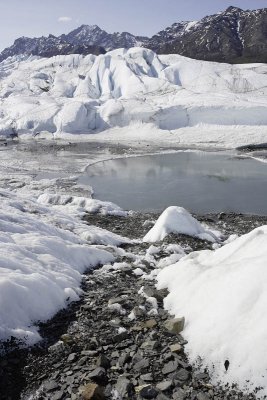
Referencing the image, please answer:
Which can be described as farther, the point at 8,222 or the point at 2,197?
the point at 2,197

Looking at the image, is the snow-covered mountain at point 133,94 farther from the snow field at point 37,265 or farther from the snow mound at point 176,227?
the snow field at point 37,265

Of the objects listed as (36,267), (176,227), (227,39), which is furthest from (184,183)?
(227,39)

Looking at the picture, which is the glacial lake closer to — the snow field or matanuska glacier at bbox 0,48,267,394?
matanuska glacier at bbox 0,48,267,394

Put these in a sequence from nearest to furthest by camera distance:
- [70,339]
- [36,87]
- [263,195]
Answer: [70,339] < [263,195] < [36,87]

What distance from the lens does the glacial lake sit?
75.4 ft

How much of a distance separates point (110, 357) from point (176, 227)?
891 centimetres

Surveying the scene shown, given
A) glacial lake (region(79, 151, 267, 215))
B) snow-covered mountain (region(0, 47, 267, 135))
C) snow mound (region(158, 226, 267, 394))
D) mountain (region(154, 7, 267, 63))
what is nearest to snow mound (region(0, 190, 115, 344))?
snow mound (region(158, 226, 267, 394))

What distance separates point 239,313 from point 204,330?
0.64 meters

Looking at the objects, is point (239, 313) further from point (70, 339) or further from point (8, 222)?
point (8, 222)

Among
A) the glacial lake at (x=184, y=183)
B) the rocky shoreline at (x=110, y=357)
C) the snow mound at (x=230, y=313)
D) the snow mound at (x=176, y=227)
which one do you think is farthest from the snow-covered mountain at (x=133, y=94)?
the rocky shoreline at (x=110, y=357)

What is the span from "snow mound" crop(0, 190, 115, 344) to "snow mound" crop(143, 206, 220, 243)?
1554 millimetres

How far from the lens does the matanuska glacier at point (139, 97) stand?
59688mm

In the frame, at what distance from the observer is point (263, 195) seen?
2489cm

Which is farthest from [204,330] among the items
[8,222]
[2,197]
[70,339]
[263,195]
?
[263,195]
